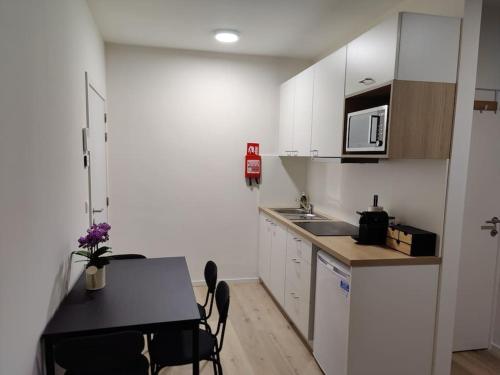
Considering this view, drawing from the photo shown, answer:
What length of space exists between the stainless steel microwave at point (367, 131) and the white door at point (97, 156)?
200 centimetres

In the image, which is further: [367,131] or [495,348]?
[495,348]

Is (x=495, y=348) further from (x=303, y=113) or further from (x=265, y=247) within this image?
(x=303, y=113)

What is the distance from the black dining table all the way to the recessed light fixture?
7.54ft

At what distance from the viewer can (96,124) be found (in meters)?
3.23

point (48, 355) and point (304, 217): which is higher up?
point (304, 217)

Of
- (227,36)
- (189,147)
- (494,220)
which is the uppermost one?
(227,36)

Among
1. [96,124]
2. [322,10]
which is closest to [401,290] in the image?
[322,10]

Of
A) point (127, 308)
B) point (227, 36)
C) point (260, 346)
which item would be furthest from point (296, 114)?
point (127, 308)

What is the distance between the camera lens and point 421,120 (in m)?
2.19

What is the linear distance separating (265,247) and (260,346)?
4.37 ft

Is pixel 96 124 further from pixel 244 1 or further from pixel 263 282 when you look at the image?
pixel 263 282

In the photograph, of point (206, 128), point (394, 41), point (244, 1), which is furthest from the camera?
point (206, 128)

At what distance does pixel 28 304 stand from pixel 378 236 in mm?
2095

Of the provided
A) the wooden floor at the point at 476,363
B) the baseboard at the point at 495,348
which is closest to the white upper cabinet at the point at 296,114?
the wooden floor at the point at 476,363
